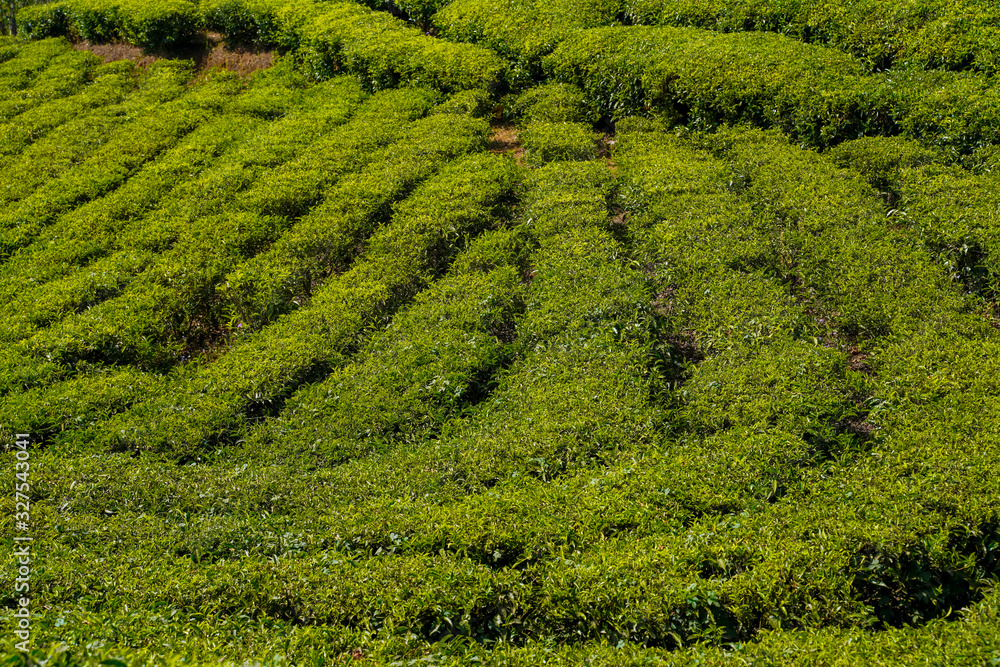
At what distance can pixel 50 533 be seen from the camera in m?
6.75

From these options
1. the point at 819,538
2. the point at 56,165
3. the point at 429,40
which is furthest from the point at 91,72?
the point at 819,538

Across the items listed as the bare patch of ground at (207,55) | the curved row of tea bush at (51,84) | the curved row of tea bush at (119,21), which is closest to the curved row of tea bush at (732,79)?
the bare patch of ground at (207,55)

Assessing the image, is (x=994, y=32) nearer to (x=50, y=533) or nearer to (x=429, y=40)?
(x=429, y=40)

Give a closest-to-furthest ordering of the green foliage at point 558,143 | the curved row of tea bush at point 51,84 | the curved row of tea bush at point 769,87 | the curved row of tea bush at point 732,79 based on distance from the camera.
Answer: the curved row of tea bush at point 769,87, the curved row of tea bush at point 732,79, the green foliage at point 558,143, the curved row of tea bush at point 51,84

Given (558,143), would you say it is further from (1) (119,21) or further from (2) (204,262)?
(1) (119,21)

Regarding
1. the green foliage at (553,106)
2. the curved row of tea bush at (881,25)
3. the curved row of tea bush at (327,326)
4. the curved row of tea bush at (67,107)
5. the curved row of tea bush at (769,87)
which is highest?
the curved row of tea bush at (881,25)

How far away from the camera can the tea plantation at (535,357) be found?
211 inches

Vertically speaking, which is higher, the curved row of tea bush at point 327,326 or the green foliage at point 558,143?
the green foliage at point 558,143

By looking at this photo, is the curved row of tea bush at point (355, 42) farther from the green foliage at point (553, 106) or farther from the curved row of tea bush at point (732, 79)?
the green foliage at point (553, 106)

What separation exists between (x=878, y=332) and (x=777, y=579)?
4078 mm

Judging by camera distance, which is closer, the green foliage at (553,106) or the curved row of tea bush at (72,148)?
the curved row of tea bush at (72,148)

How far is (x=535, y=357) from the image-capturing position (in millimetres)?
8531

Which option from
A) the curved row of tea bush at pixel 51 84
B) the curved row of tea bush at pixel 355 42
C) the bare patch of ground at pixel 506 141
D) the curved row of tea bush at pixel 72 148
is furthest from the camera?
the curved row of tea bush at pixel 51 84

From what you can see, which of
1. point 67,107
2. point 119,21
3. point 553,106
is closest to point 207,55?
point 119,21
